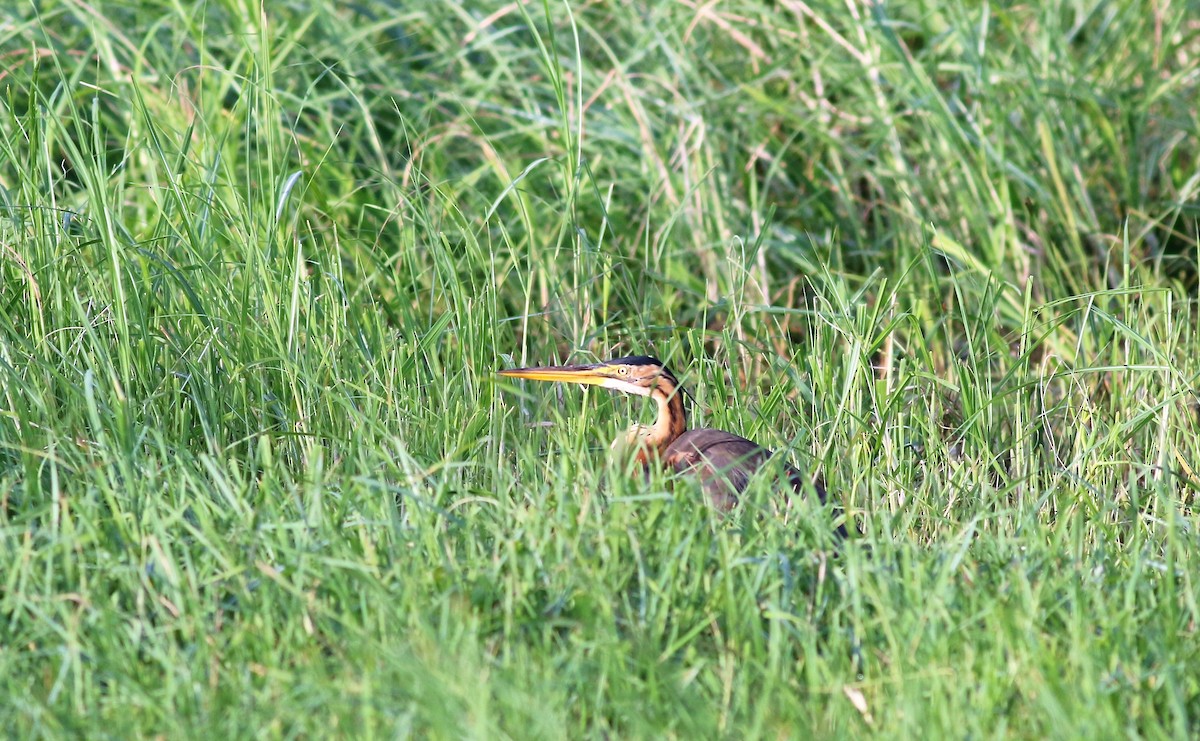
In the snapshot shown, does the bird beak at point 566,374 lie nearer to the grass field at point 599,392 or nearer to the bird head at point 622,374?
the bird head at point 622,374

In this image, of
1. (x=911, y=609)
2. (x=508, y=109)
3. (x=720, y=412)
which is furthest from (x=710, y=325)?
(x=911, y=609)

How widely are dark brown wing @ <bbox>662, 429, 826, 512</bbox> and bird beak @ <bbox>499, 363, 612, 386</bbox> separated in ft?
1.19

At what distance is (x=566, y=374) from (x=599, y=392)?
0.33 metres

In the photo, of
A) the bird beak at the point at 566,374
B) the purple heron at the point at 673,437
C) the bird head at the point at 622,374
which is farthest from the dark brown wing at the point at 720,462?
the bird beak at the point at 566,374

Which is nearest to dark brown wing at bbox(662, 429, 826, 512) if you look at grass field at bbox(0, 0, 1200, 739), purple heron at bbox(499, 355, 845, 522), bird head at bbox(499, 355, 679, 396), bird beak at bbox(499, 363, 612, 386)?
purple heron at bbox(499, 355, 845, 522)

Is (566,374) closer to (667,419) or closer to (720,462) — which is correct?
(667,419)

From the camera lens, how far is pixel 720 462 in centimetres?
405

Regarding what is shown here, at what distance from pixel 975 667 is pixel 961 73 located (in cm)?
404

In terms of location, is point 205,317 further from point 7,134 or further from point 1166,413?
point 1166,413

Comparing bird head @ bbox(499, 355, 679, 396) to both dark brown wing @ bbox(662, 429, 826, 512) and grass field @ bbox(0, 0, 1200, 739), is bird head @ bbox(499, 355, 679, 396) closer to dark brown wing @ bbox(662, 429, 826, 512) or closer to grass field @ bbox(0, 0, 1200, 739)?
grass field @ bbox(0, 0, 1200, 739)

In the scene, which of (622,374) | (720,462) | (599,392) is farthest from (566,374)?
(720,462)

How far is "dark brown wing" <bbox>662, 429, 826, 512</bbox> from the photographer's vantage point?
12.7ft

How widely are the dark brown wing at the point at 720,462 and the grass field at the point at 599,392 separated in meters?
0.11

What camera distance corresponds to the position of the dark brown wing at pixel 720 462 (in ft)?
12.7
